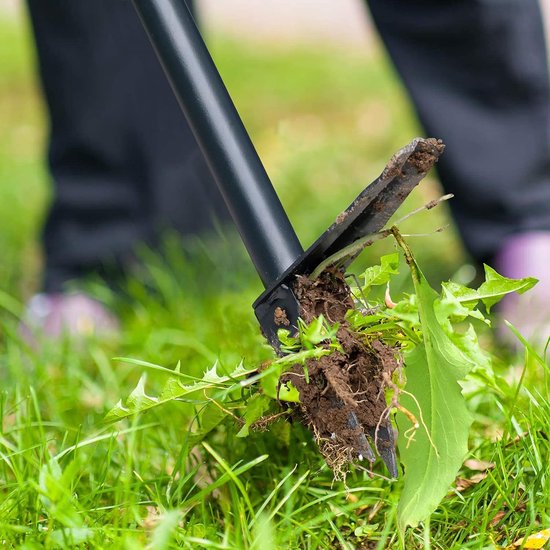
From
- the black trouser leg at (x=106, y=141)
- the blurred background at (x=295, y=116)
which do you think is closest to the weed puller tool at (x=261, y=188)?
the blurred background at (x=295, y=116)

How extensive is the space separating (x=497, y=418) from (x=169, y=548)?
1.91 ft

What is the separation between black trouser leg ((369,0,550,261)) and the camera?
5.79ft

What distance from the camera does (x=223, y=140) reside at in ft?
3.27

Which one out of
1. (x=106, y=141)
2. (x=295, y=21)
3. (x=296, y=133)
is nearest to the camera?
(x=106, y=141)

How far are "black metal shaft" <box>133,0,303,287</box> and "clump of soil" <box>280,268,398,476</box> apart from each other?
2.3 inches

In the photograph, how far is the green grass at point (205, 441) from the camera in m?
0.93

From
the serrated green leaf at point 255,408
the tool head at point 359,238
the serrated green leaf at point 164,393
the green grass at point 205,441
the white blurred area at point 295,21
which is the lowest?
the white blurred area at point 295,21

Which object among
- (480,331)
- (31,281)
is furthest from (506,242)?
(31,281)

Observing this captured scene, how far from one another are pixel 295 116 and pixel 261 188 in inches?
112

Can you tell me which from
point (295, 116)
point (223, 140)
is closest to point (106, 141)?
point (223, 140)

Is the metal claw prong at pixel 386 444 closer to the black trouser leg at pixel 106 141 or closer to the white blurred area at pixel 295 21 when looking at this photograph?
the black trouser leg at pixel 106 141

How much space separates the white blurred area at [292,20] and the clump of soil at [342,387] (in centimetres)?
452

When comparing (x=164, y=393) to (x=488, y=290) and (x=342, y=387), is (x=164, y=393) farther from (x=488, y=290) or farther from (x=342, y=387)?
(x=488, y=290)

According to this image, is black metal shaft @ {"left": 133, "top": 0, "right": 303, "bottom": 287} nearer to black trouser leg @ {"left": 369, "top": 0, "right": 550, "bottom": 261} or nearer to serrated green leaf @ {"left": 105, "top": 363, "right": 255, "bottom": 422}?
serrated green leaf @ {"left": 105, "top": 363, "right": 255, "bottom": 422}
